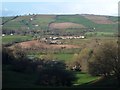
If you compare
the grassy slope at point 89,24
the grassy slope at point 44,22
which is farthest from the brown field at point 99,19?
the grassy slope at point 89,24

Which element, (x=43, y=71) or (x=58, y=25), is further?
(x=58, y=25)

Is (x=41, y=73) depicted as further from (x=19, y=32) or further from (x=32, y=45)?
(x=19, y=32)

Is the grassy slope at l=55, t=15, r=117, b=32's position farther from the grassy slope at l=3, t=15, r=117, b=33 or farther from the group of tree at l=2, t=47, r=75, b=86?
the group of tree at l=2, t=47, r=75, b=86

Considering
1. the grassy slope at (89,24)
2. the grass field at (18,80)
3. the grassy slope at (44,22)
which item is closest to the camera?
the grass field at (18,80)

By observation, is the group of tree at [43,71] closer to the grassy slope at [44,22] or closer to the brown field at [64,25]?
the grassy slope at [44,22]

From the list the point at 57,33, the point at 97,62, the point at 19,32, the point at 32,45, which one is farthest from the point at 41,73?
the point at 57,33

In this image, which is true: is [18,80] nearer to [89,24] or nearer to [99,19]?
[89,24]

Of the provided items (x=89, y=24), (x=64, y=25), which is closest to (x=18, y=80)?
(x=89, y=24)

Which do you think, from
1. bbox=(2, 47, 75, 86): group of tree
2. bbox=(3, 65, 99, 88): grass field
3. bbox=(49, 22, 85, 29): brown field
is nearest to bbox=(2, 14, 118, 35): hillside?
bbox=(49, 22, 85, 29): brown field
